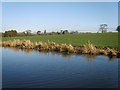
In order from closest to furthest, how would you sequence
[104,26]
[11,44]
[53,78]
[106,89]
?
[106,89] → [53,78] → [11,44] → [104,26]

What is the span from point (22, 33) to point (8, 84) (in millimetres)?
70094

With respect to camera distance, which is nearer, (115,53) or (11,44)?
(115,53)

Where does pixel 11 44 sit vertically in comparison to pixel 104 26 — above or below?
below

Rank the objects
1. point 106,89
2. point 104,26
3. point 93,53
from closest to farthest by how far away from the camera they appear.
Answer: point 106,89 < point 93,53 < point 104,26

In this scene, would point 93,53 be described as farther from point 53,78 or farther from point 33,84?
point 33,84

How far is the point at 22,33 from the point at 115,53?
6295cm

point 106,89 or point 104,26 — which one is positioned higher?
point 104,26

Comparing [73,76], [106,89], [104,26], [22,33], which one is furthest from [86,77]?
[104,26]

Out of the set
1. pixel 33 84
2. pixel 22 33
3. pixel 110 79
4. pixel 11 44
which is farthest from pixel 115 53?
pixel 22 33

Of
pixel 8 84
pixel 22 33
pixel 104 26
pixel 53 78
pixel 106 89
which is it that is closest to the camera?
pixel 106 89

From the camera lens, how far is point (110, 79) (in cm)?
991

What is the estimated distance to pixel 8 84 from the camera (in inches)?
346

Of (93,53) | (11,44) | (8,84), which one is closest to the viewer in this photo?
(8,84)

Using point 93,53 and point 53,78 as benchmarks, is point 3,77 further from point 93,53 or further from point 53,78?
point 93,53
